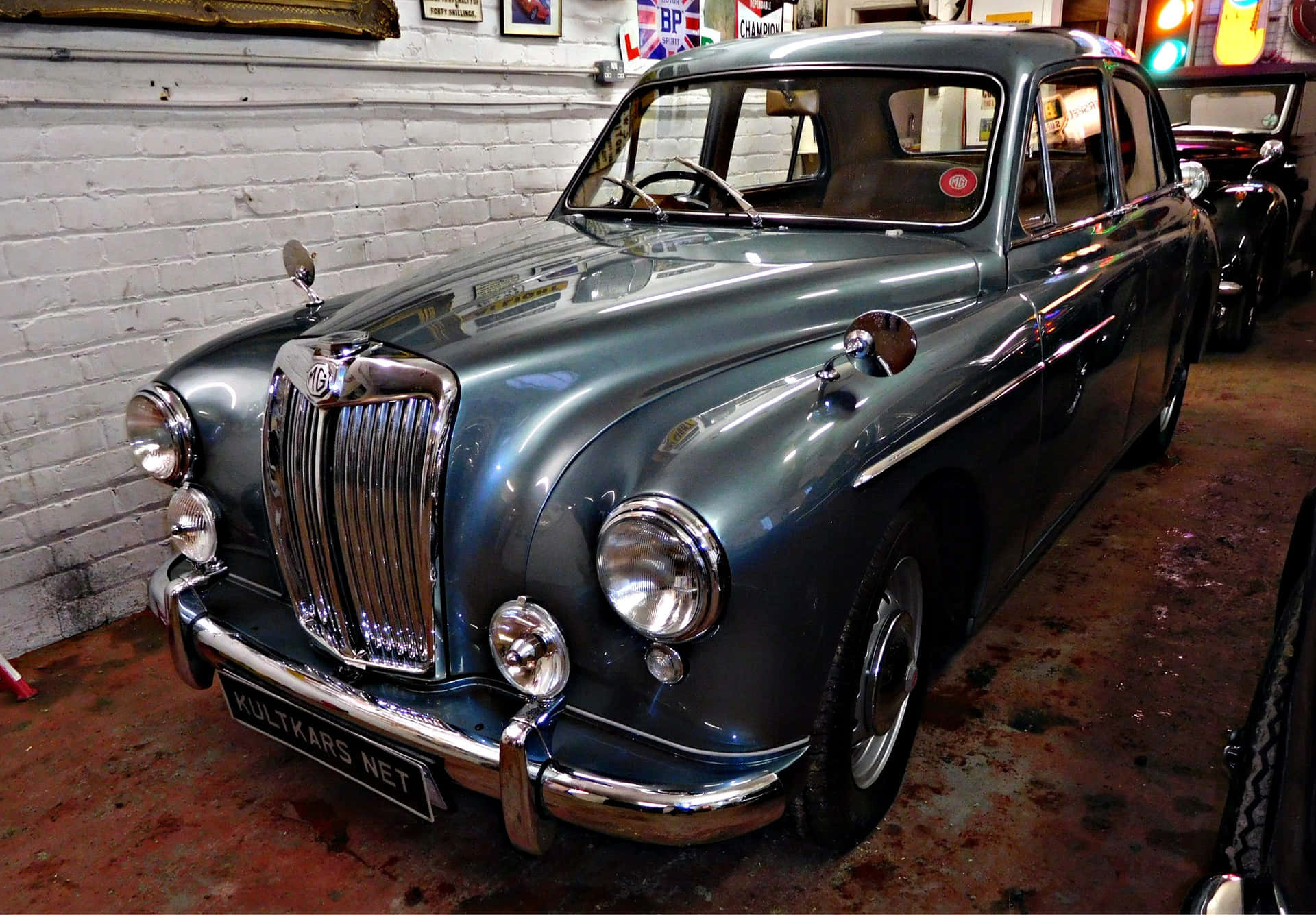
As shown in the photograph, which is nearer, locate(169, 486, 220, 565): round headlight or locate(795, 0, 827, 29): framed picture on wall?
A: locate(169, 486, 220, 565): round headlight

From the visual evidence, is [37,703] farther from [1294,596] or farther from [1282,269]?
[1282,269]

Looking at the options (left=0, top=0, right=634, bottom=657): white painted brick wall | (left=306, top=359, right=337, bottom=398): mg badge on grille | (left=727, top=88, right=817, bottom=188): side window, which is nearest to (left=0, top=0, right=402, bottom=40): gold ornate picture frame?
(left=0, top=0, right=634, bottom=657): white painted brick wall

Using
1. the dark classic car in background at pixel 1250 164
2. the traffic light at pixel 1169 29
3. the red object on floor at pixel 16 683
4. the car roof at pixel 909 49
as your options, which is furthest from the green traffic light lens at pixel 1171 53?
the red object on floor at pixel 16 683

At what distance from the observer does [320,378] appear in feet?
5.92

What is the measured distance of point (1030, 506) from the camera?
238 cm

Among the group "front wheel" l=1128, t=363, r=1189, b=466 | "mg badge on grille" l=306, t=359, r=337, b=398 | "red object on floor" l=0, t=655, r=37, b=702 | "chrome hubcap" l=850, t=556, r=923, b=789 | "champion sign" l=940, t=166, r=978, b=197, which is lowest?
"red object on floor" l=0, t=655, r=37, b=702

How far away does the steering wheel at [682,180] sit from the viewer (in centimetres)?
268

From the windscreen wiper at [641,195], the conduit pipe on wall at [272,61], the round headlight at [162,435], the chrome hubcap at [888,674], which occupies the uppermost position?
Answer: the conduit pipe on wall at [272,61]

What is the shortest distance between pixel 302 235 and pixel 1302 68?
5976 millimetres

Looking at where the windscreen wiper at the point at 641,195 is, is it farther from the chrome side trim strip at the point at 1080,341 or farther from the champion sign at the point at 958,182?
the chrome side trim strip at the point at 1080,341

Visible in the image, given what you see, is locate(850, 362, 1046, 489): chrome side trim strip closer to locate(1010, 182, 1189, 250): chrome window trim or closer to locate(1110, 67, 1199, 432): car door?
locate(1010, 182, 1189, 250): chrome window trim

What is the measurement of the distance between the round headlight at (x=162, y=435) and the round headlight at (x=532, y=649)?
958 mm

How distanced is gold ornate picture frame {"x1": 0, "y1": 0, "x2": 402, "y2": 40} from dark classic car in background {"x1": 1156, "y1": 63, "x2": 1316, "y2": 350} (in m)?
4.46

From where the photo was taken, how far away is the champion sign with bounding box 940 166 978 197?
239cm
